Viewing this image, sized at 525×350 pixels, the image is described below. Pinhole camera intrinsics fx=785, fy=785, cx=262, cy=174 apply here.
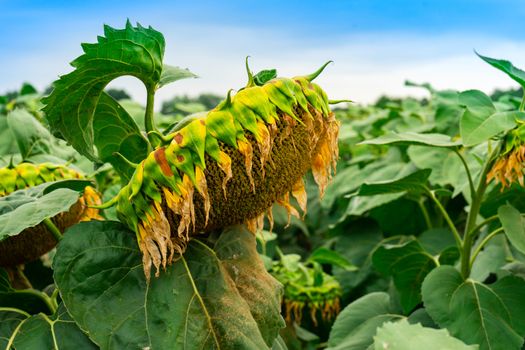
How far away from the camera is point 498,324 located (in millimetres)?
1566

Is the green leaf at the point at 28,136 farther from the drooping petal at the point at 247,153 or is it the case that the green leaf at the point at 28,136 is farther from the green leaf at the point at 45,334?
the drooping petal at the point at 247,153

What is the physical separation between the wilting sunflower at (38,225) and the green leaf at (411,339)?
27.0 inches

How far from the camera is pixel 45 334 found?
120 cm

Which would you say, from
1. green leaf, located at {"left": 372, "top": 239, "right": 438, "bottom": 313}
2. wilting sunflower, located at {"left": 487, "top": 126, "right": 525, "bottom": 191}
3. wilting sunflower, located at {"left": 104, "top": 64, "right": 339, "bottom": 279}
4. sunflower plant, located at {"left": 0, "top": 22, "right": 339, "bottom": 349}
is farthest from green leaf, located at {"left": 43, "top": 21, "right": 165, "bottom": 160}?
green leaf, located at {"left": 372, "top": 239, "right": 438, "bottom": 313}

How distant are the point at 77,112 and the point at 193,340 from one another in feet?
1.27

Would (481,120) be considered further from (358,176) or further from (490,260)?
(358,176)

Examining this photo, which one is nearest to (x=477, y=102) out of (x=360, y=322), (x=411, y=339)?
(x=360, y=322)

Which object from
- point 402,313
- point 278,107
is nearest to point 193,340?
point 278,107

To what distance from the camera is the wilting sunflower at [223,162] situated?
1.00m

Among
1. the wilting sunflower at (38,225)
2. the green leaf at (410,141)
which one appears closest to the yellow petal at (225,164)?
the wilting sunflower at (38,225)

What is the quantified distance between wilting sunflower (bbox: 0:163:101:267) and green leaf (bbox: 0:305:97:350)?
143mm

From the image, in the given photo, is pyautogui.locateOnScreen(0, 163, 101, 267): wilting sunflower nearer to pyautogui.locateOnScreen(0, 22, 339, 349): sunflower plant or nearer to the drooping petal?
pyautogui.locateOnScreen(0, 22, 339, 349): sunflower plant

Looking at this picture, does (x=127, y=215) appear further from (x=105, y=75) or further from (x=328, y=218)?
(x=328, y=218)

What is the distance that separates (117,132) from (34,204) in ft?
0.57
